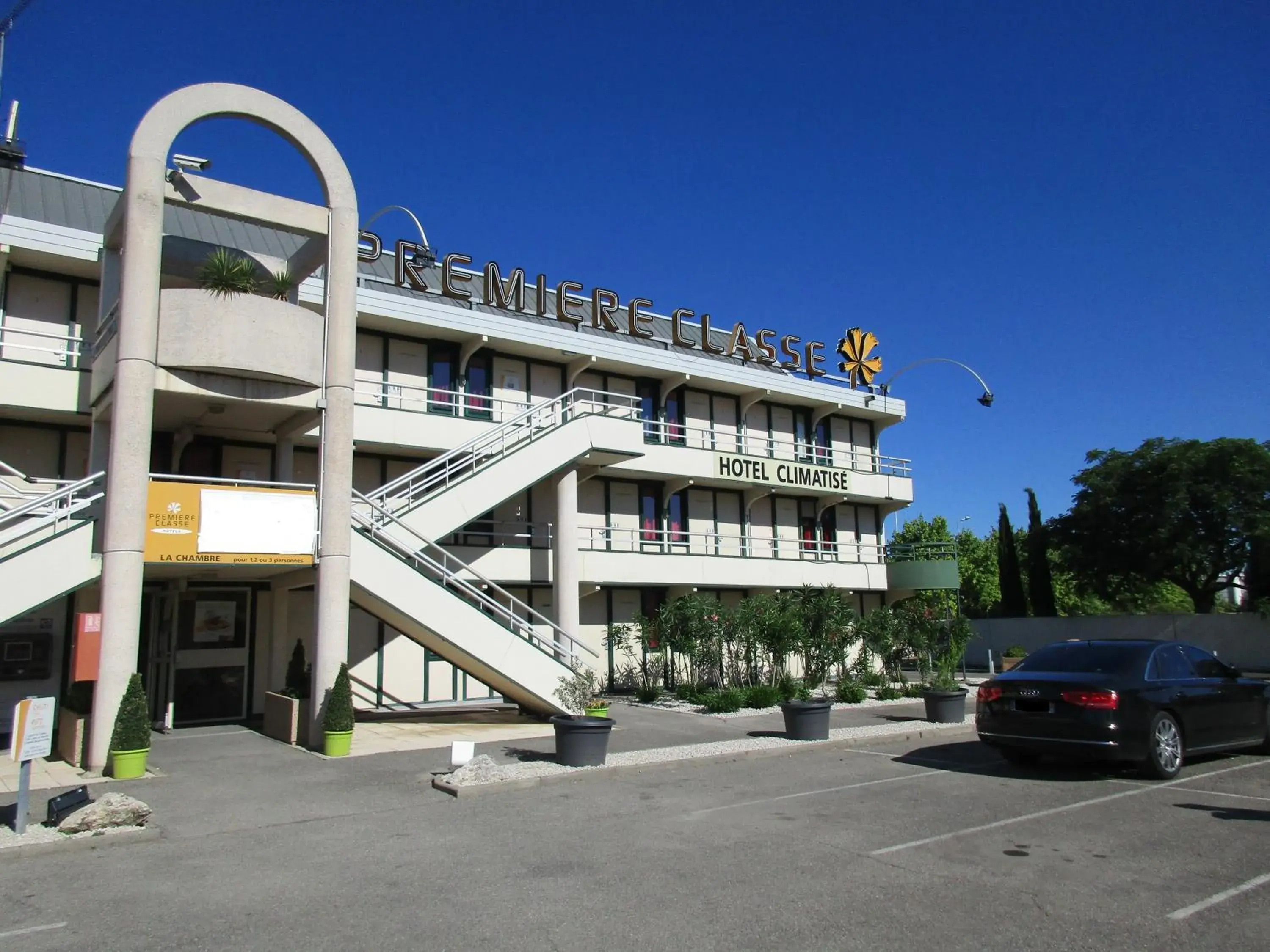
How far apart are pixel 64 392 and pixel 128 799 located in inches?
404

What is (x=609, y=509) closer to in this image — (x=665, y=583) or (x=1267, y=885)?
(x=665, y=583)

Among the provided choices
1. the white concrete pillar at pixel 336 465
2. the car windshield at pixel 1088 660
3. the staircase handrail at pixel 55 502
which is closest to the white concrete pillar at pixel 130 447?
the staircase handrail at pixel 55 502

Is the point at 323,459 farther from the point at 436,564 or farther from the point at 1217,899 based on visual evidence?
the point at 1217,899

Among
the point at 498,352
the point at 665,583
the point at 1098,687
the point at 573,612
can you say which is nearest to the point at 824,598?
the point at 665,583

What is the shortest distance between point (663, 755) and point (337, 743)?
5168 mm

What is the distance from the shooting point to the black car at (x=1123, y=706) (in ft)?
35.2

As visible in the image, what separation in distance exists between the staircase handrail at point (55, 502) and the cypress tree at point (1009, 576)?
162 feet

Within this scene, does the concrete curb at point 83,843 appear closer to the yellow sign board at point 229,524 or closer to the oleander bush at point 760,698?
the yellow sign board at point 229,524

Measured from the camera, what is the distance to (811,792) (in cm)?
1116

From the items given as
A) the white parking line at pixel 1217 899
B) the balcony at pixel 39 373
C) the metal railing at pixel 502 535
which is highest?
the balcony at pixel 39 373

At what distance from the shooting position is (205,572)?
667 inches

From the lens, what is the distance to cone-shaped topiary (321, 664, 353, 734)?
1439cm

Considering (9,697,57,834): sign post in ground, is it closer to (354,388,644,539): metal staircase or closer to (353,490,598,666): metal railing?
(353,490,598,666): metal railing

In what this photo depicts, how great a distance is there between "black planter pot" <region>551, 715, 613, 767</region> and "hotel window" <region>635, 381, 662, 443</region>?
48.7 ft
